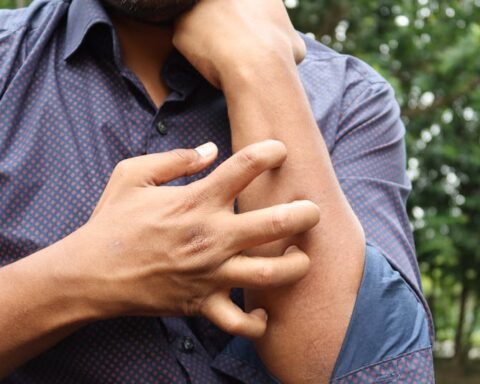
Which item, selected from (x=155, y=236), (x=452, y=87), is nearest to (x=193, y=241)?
(x=155, y=236)

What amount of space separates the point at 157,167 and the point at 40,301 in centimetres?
32

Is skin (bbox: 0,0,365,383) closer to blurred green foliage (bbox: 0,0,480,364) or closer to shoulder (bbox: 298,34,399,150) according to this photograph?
shoulder (bbox: 298,34,399,150)

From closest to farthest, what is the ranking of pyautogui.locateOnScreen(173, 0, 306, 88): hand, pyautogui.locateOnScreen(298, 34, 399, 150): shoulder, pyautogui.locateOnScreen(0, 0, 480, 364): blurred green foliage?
1. pyautogui.locateOnScreen(173, 0, 306, 88): hand
2. pyautogui.locateOnScreen(298, 34, 399, 150): shoulder
3. pyautogui.locateOnScreen(0, 0, 480, 364): blurred green foliage

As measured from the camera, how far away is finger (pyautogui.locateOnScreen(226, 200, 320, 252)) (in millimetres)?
1216

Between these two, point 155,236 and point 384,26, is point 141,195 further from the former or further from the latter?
point 384,26

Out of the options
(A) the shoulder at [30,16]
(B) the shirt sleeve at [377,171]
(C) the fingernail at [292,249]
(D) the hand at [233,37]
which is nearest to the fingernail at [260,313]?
(C) the fingernail at [292,249]

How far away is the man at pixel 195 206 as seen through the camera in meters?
1.24

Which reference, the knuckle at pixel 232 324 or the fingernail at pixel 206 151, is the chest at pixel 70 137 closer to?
the fingernail at pixel 206 151

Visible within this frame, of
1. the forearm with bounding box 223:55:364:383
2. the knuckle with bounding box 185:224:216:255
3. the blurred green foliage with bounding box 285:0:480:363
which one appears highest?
the knuckle with bounding box 185:224:216:255

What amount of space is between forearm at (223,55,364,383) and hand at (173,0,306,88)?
11cm

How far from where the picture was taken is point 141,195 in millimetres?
1252

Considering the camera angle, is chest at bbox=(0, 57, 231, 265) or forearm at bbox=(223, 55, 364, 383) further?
chest at bbox=(0, 57, 231, 265)

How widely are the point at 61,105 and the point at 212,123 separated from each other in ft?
1.17

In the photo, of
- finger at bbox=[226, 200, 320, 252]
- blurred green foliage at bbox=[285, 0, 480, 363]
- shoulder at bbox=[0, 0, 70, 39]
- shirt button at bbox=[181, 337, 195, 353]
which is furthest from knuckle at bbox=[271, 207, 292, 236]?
blurred green foliage at bbox=[285, 0, 480, 363]
